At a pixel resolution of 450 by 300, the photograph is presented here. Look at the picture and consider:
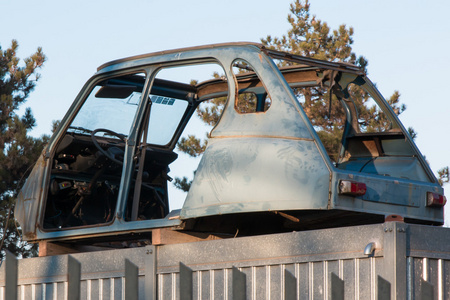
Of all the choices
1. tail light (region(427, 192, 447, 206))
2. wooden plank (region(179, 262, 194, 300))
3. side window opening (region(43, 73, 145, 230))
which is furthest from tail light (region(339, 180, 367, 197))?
side window opening (region(43, 73, 145, 230))

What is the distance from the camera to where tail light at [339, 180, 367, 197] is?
16.0ft

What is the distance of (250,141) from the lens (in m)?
5.20

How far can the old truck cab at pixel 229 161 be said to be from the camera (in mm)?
5020

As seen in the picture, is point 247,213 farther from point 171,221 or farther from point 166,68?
point 166,68

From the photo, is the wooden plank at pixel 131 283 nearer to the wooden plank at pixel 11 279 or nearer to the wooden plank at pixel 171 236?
the wooden plank at pixel 11 279

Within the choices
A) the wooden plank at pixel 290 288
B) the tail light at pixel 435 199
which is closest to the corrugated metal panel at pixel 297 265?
the wooden plank at pixel 290 288

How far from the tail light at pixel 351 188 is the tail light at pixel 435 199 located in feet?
2.45

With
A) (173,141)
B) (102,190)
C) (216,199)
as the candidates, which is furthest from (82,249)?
(216,199)

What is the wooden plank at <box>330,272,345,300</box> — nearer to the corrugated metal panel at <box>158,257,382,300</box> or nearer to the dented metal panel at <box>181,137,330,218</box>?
the corrugated metal panel at <box>158,257,382,300</box>

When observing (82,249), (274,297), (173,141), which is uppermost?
(173,141)

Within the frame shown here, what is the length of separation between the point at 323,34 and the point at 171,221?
15.1 metres

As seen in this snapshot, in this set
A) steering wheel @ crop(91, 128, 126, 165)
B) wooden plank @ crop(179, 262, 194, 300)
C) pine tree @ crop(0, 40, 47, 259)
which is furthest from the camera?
pine tree @ crop(0, 40, 47, 259)

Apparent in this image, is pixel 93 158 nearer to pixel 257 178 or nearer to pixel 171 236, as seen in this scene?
pixel 171 236

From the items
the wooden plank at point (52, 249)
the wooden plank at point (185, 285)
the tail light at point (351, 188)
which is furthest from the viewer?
the wooden plank at point (52, 249)
